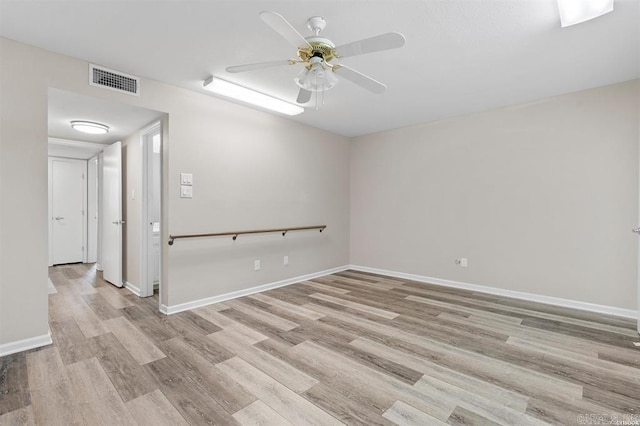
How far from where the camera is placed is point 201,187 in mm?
3518

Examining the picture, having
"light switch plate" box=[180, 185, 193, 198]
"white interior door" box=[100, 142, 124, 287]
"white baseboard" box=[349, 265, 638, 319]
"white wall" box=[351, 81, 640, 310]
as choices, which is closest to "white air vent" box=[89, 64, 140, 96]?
"light switch plate" box=[180, 185, 193, 198]

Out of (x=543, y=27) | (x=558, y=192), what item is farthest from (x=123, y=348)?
(x=558, y=192)

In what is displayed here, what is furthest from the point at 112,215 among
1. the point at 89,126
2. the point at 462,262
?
the point at 462,262

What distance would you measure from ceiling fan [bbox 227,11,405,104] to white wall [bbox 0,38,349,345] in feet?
4.97

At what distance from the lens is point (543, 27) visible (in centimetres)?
219

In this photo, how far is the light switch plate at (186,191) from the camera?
336 cm

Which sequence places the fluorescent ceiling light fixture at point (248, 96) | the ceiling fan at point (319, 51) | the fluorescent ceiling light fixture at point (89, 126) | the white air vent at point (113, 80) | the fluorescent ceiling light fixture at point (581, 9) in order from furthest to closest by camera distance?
1. the fluorescent ceiling light fixture at point (89, 126)
2. the fluorescent ceiling light fixture at point (248, 96)
3. the white air vent at point (113, 80)
4. the fluorescent ceiling light fixture at point (581, 9)
5. the ceiling fan at point (319, 51)

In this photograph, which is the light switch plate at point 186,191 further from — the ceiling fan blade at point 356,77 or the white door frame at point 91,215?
the white door frame at point 91,215

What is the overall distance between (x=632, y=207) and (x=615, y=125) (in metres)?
0.90

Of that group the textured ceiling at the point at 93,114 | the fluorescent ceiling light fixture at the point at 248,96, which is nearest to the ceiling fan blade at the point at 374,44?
the fluorescent ceiling light fixture at the point at 248,96

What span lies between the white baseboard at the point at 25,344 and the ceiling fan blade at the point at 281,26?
10.0 ft

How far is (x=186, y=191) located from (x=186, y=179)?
136 mm

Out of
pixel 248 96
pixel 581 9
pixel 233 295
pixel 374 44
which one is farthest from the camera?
pixel 233 295

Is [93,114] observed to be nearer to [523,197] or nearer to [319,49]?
[319,49]
